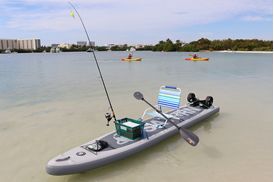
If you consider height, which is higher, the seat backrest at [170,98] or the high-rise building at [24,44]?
the high-rise building at [24,44]

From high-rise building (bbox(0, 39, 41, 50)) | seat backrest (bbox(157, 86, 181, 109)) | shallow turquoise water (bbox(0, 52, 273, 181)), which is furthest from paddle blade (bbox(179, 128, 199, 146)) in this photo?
high-rise building (bbox(0, 39, 41, 50))

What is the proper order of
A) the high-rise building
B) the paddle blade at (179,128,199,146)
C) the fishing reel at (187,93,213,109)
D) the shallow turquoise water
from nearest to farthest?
the shallow turquoise water → the paddle blade at (179,128,199,146) → the fishing reel at (187,93,213,109) → the high-rise building

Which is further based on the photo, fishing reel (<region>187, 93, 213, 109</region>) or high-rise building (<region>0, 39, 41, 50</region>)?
high-rise building (<region>0, 39, 41, 50</region>)

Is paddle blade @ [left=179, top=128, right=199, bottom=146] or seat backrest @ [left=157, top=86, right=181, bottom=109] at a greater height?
seat backrest @ [left=157, top=86, right=181, bottom=109]

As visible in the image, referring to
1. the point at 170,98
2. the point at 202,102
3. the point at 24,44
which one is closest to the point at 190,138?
the point at 170,98

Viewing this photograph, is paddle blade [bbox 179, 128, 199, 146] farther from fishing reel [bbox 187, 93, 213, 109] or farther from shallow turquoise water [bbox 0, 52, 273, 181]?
fishing reel [bbox 187, 93, 213, 109]

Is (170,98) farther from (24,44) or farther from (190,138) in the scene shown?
(24,44)

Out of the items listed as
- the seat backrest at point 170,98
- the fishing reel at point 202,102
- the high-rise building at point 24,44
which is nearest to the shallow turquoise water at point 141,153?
the fishing reel at point 202,102

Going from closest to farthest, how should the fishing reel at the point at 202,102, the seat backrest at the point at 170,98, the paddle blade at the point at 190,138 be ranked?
the paddle blade at the point at 190,138
the seat backrest at the point at 170,98
the fishing reel at the point at 202,102

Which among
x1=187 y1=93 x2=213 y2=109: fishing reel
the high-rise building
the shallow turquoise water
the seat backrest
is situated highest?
the high-rise building

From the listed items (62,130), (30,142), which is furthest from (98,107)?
(30,142)

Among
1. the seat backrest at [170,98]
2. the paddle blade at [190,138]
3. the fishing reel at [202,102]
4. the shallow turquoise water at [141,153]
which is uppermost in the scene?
the seat backrest at [170,98]

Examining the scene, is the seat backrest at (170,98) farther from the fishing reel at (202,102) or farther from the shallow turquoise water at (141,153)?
the fishing reel at (202,102)

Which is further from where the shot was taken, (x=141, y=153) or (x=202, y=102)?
(x=202, y=102)
